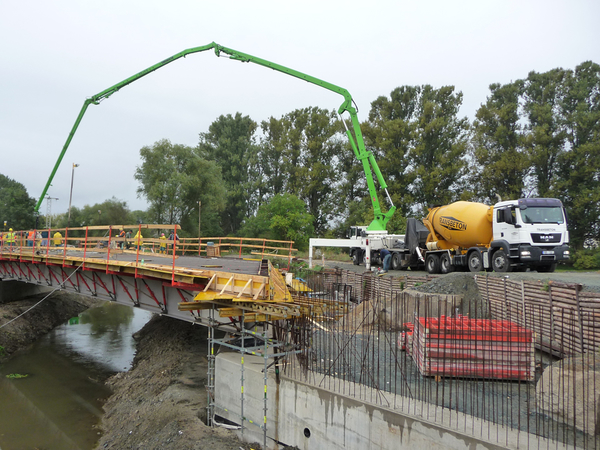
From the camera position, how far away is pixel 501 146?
3909 centimetres

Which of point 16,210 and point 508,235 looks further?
point 16,210

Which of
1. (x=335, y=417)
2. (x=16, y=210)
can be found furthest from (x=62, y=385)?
(x=16, y=210)

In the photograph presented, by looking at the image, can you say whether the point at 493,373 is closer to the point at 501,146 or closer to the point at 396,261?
the point at 396,261

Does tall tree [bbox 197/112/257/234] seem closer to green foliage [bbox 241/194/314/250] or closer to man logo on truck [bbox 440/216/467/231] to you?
green foliage [bbox 241/194/314/250]

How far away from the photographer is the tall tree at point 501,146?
37.4 meters

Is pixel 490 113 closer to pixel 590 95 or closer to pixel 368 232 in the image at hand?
pixel 590 95

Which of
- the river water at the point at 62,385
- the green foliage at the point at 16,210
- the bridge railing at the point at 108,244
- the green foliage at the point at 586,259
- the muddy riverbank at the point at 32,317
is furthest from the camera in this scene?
the green foliage at the point at 16,210

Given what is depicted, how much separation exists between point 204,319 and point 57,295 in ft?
73.2

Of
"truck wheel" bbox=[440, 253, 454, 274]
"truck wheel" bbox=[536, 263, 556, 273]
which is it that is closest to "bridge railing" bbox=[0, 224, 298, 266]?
"truck wheel" bbox=[440, 253, 454, 274]

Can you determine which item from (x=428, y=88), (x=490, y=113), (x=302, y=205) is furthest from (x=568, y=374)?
(x=428, y=88)

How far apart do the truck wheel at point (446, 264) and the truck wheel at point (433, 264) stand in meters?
0.29

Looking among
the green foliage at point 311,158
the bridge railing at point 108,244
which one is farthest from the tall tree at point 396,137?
the bridge railing at point 108,244

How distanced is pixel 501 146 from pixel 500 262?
88.6ft

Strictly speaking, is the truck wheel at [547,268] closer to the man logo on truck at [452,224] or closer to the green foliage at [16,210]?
the man logo on truck at [452,224]
